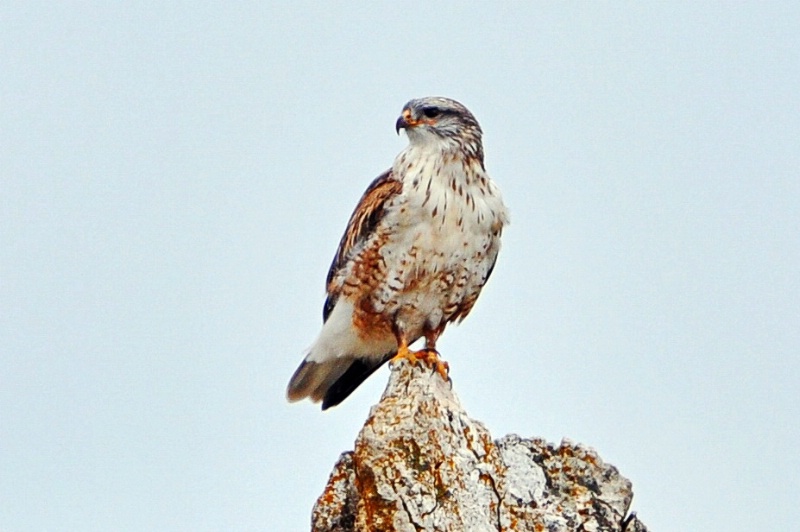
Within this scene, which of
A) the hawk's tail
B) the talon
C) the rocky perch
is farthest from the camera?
the hawk's tail

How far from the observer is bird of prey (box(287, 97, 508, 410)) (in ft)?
26.0

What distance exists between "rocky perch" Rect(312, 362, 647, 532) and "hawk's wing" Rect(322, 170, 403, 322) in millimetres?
2024

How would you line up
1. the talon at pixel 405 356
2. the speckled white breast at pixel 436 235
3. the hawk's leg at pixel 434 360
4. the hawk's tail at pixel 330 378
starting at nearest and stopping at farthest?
the talon at pixel 405 356 → the hawk's leg at pixel 434 360 → the speckled white breast at pixel 436 235 → the hawk's tail at pixel 330 378

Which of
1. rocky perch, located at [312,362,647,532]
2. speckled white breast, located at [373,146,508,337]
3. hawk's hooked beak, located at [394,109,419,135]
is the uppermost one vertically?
hawk's hooked beak, located at [394,109,419,135]

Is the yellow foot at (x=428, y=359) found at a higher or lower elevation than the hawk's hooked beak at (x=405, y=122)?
lower

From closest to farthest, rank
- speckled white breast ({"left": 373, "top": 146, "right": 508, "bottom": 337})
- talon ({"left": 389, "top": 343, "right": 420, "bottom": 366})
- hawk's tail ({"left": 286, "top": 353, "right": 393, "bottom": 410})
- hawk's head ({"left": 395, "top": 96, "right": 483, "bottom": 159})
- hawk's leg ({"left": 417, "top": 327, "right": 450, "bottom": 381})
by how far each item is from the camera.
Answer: talon ({"left": 389, "top": 343, "right": 420, "bottom": 366})
hawk's leg ({"left": 417, "top": 327, "right": 450, "bottom": 381})
speckled white breast ({"left": 373, "top": 146, "right": 508, "bottom": 337})
hawk's head ({"left": 395, "top": 96, "right": 483, "bottom": 159})
hawk's tail ({"left": 286, "top": 353, "right": 393, "bottom": 410})

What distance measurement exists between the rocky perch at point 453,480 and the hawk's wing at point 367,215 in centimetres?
202

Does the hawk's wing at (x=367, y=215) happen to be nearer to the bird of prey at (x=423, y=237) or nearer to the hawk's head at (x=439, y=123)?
the bird of prey at (x=423, y=237)

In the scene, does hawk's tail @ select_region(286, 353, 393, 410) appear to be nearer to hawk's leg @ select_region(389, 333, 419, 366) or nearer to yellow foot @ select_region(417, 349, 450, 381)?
hawk's leg @ select_region(389, 333, 419, 366)

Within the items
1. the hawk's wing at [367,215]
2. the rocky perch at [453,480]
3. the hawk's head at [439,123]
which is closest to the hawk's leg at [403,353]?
the hawk's wing at [367,215]

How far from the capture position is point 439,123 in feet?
26.9

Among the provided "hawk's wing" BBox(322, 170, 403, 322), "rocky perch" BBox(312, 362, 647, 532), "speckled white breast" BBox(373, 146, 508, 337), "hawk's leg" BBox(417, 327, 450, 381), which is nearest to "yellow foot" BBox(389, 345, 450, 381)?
"hawk's leg" BBox(417, 327, 450, 381)

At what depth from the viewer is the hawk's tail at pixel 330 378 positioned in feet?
28.9

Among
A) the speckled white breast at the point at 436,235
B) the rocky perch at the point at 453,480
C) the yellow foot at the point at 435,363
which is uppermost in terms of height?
the speckled white breast at the point at 436,235
